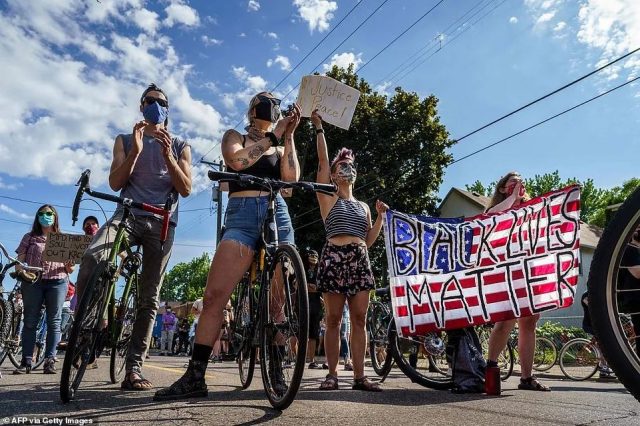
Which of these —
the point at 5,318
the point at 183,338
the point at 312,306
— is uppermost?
the point at 312,306

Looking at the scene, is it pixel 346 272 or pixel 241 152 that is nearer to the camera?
pixel 241 152

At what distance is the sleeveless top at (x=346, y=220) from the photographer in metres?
4.27

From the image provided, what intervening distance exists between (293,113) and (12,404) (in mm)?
2364

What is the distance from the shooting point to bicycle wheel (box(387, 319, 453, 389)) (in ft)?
14.2

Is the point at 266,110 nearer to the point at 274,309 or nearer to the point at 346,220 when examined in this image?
the point at 346,220

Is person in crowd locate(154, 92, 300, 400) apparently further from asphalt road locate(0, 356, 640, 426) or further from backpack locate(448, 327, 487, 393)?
backpack locate(448, 327, 487, 393)

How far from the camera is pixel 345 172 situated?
176 inches

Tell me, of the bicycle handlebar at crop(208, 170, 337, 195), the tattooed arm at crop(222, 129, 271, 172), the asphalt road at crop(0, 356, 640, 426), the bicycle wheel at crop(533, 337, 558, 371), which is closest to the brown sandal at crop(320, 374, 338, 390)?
the asphalt road at crop(0, 356, 640, 426)

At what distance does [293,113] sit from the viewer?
3424mm

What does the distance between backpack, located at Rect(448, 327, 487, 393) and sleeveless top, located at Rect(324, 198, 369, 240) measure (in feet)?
4.03

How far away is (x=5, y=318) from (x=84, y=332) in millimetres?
3106

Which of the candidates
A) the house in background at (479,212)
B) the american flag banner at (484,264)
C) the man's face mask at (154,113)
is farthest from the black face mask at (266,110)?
the house in background at (479,212)

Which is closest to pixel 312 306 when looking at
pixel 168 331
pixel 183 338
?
pixel 183 338

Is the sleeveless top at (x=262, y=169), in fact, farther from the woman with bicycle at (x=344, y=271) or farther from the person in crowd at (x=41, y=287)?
the person in crowd at (x=41, y=287)
